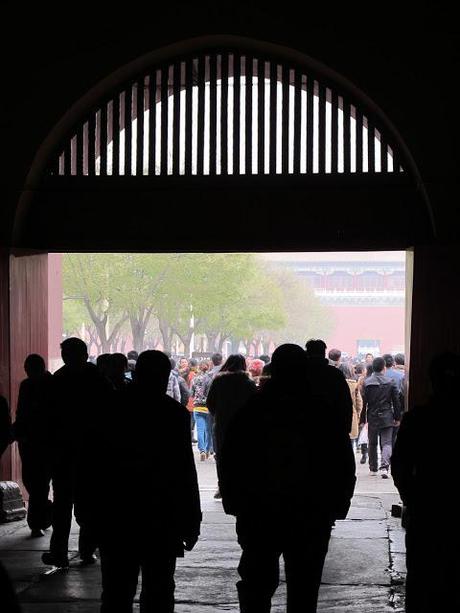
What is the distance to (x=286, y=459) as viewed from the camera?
18.0 ft

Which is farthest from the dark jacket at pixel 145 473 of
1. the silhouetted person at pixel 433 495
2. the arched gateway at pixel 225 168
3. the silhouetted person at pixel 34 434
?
the arched gateway at pixel 225 168

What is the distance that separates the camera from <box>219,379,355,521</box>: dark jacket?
5.48 m

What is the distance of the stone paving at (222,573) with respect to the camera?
784 cm

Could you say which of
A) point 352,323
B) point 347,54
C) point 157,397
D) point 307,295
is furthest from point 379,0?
point 352,323

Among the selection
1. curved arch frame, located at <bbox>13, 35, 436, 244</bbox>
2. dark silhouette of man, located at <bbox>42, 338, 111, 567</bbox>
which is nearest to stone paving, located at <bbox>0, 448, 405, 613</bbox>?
dark silhouette of man, located at <bbox>42, 338, 111, 567</bbox>

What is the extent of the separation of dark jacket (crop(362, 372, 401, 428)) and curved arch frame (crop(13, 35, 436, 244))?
16.8ft

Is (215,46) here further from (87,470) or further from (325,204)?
(87,470)

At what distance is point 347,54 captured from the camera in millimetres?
10609

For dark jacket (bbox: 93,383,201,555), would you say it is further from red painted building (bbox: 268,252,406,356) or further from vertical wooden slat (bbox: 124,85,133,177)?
red painted building (bbox: 268,252,406,356)

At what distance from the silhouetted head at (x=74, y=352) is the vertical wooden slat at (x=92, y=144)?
10.2ft

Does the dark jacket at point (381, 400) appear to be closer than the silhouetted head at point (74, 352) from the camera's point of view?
No

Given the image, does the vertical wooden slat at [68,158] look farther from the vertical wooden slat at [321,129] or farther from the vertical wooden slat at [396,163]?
the vertical wooden slat at [396,163]

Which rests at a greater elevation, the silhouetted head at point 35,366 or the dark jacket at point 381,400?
the silhouetted head at point 35,366

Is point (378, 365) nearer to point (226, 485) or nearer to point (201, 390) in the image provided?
point (201, 390)
